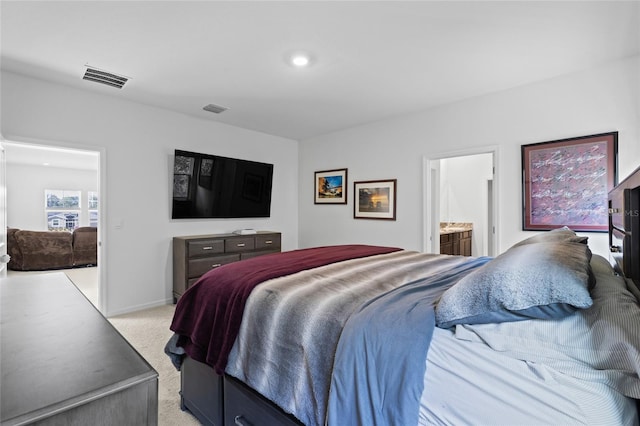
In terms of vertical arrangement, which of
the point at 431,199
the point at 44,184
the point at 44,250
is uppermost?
the point at 44,184

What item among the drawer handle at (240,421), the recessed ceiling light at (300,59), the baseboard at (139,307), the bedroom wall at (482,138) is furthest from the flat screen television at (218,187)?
the drawer handle at (240,421)

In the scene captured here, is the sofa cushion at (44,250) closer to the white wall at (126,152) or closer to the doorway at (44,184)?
the doorway at (44,184)

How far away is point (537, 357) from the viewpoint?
0.92 metres

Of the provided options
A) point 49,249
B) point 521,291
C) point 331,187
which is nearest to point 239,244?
point 331,187

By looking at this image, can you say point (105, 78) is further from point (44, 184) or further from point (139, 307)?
point (44, 184)

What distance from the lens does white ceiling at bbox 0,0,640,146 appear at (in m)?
2.12

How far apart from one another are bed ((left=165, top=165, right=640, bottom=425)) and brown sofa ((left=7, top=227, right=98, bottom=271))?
6671 millimetres

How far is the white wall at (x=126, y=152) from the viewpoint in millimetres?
3217

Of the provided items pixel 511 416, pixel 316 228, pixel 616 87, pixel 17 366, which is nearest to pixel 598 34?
pixel 616 87

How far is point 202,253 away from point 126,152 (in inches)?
62.4

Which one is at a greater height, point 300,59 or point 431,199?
point 300,59

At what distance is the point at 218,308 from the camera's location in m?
1.67

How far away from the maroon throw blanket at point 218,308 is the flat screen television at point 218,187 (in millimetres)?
2740

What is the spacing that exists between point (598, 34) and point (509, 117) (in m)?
1.09
